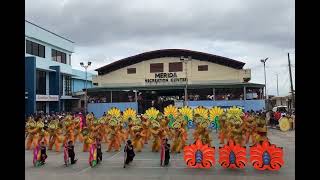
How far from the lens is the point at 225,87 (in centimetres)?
4403

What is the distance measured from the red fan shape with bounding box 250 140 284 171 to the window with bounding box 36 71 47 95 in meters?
33.6

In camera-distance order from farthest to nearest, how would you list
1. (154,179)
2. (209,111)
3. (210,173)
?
(209,111) → (210,173) → (154,179)

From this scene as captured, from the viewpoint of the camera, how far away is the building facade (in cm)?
4369

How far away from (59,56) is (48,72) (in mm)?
3892

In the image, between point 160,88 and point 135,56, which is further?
point 135,56

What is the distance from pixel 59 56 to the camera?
49.7 meters

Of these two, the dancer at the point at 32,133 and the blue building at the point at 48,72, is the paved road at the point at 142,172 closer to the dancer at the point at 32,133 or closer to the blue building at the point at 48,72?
the dancer at the point at 32,133

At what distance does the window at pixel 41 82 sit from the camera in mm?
43688

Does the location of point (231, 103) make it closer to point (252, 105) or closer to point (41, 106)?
point (252, 105)
